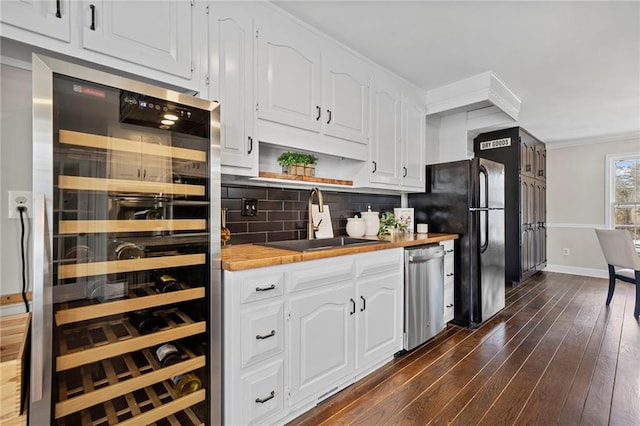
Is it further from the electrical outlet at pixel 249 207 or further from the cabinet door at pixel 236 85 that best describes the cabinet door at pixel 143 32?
the electrical outlet at pixel 249 207

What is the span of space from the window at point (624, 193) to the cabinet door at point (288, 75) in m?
6.08

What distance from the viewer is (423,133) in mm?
3367

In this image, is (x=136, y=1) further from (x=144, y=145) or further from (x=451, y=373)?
(x=451, y=373)

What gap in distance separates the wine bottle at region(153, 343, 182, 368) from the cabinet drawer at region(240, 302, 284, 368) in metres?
0.28

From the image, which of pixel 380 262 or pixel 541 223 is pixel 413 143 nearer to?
pixel 380 262

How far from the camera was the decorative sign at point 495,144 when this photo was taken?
4773 millimetres

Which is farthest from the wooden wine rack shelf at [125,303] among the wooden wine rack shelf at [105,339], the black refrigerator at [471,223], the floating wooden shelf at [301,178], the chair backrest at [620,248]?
the chair backrest at [620,248]

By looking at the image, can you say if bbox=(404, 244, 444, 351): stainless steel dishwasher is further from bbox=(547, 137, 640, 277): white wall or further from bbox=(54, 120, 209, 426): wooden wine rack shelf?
bbox=(547, 137, 640, 277): white wall

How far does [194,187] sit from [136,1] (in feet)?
2.93

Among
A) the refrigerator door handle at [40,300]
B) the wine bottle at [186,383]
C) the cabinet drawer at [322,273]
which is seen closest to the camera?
the refrigerator door handle at [40,300]

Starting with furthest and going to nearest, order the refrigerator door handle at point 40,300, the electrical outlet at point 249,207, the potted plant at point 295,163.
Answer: the potted plant at point 295,163 < the electrical outlet at point 249,207 < the refrigerator door handle at point 40,300

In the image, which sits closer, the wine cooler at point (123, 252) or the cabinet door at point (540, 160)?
the wine cooler at point (123, 252)

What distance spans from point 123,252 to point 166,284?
229 mm

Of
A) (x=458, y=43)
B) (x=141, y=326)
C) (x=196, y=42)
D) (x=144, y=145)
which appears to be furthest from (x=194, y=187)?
(x=458, y=43)
